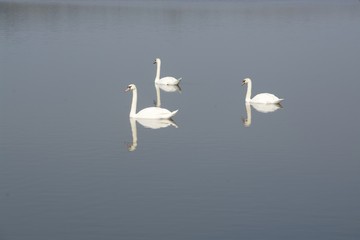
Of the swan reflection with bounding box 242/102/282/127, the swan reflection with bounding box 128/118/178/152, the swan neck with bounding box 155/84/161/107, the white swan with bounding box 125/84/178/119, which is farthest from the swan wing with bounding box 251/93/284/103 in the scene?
the swan reflection with bounding box 128/118/178/152

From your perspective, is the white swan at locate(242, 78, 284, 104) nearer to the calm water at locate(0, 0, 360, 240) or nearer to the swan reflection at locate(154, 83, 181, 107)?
the calm water at locate(0, 0, 360, 240)

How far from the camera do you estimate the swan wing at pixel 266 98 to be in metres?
21.0

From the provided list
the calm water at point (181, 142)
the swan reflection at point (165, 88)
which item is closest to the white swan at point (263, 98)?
the calm water at point (181, 142)

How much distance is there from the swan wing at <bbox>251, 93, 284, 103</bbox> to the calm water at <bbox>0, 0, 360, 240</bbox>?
27 centimetres

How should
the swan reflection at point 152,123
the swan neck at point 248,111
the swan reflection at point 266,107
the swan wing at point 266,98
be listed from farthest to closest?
the swan wing at point 266,98, the swan reflection at point 266,107, the swan neck at point 248,111, the swan reflection at point 152,123

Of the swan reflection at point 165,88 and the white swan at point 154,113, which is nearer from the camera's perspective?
the white swan at point 154,113

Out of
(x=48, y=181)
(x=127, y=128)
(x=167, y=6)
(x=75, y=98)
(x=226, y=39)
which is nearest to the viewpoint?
(x=48, y=181)

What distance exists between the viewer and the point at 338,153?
51.9ft

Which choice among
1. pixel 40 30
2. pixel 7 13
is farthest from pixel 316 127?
pixel 7 13

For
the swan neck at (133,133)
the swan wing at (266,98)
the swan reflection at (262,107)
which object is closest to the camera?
the swan neck at (133,133)

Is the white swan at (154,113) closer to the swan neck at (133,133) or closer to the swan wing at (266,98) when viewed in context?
the swan neck at (133,133)

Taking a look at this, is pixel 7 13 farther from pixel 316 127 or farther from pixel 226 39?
pixel 316 127

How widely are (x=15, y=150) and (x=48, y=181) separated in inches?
87.7

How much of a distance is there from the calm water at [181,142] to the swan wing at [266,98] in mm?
274
